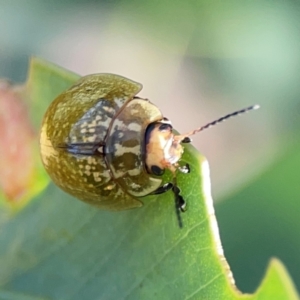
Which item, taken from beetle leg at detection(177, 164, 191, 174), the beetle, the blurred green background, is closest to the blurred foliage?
the blurred green background

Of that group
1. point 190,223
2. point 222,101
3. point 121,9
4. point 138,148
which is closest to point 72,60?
point 121,9

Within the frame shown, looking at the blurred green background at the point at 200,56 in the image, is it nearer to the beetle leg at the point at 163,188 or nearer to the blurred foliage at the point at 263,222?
the blurred foliage at the point at 263,222

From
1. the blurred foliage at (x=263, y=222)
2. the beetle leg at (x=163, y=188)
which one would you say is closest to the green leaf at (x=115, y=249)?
the beetle leg at (x=163, y=188)

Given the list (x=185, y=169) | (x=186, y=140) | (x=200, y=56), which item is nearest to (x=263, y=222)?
(x=186, y=140)

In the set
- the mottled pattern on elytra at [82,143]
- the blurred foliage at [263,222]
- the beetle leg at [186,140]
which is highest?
the beetle leg at [186,140]

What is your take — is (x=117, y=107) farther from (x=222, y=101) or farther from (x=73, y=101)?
(x=222, y=101)

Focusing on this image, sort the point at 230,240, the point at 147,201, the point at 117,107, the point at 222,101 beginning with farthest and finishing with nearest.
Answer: the point at 222,101, the point at 230,240, the point at 117,107, the point at 147,201

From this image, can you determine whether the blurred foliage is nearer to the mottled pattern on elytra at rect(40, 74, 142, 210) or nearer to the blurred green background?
the blurred green background

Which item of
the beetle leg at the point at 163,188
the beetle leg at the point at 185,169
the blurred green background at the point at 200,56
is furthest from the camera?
the blurred green background at the point at 200,56
